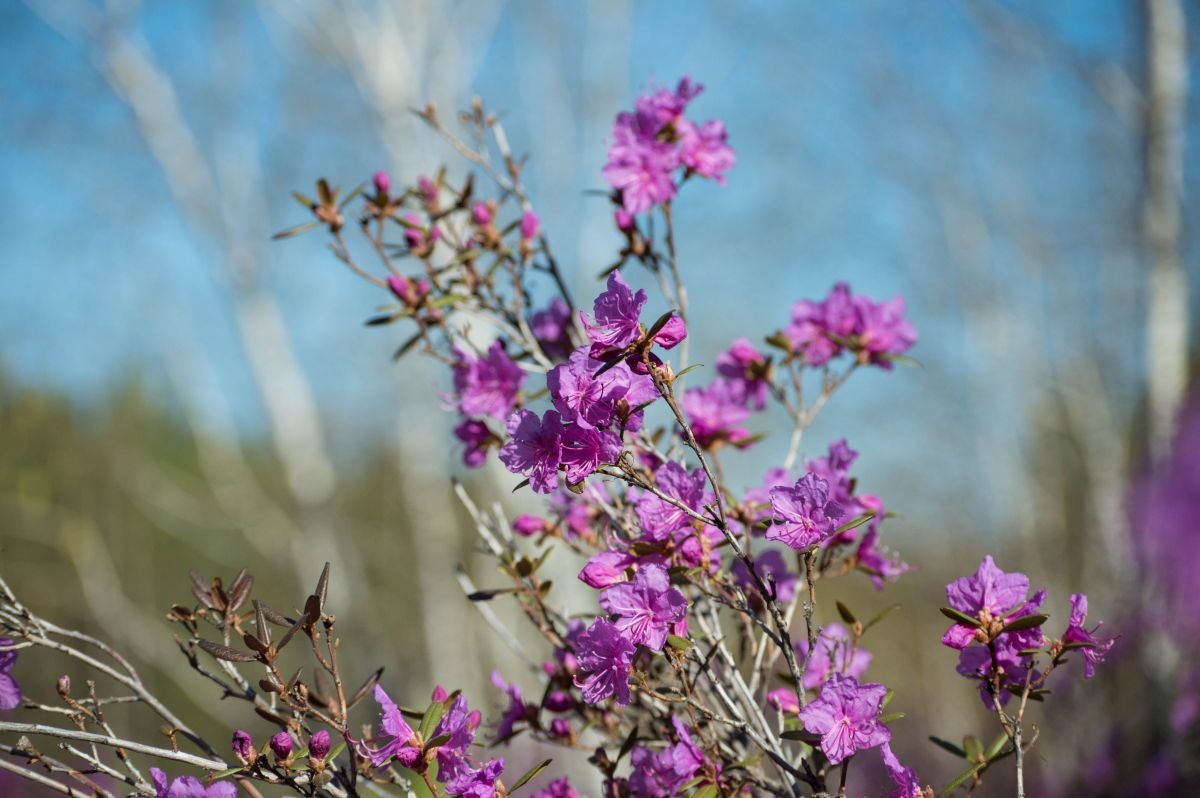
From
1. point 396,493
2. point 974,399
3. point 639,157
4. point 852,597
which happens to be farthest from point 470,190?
point 852,597

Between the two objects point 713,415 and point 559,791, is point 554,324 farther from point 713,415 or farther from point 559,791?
point 559,791

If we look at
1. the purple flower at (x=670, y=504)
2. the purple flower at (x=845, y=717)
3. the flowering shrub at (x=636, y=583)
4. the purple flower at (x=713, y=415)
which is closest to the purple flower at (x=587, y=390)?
the flowering shrub at (x=636, y=583)

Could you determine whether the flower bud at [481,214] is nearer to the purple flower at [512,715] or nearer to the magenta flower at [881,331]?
the magenta flower at [881,331]

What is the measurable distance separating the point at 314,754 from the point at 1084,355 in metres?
6.59

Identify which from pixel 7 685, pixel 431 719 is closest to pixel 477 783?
pixel 431 719

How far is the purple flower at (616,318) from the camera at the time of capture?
0.90 metres

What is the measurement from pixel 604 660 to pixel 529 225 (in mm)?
848

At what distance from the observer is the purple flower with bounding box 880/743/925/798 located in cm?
95

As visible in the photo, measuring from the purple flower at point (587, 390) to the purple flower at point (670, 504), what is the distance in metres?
0.17

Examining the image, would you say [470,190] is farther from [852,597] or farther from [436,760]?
[852,597]

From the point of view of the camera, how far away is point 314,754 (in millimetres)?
955

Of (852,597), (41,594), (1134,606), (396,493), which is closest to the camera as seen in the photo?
(1134,606)

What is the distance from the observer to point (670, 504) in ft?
3.43

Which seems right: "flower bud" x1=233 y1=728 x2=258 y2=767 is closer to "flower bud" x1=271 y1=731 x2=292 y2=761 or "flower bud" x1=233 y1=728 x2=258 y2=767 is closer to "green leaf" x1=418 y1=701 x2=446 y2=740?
"flower bud" x1=271 y1=731 x2=292 y2=761
